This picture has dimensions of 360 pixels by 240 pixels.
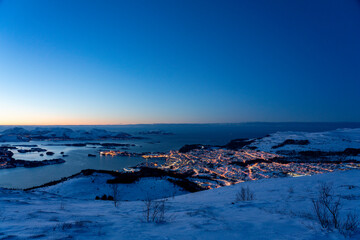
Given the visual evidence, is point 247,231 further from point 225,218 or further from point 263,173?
point 263,173

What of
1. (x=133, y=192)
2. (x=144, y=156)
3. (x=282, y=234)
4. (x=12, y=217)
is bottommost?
(x=144, y=156)

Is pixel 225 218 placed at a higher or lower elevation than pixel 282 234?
lower

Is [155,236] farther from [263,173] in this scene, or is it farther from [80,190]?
[263,173]

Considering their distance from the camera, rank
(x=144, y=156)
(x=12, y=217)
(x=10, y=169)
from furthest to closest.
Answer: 1. (x=144, y=156)
2. (x=10, y=169)
3. (x=12, y=217)

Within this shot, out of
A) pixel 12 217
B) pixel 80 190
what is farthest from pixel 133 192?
pixel 12 217

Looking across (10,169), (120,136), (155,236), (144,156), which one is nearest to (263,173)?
(155,236)

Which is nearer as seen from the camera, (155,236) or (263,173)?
(155,236)

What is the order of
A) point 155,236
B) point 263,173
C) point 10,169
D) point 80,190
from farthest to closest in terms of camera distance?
point 10,169 → point 263,173 → point 80,190 → point 155,236

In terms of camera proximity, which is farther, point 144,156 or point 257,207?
point 144,156

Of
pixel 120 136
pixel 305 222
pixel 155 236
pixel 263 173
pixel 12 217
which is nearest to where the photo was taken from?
pixel 155 236
